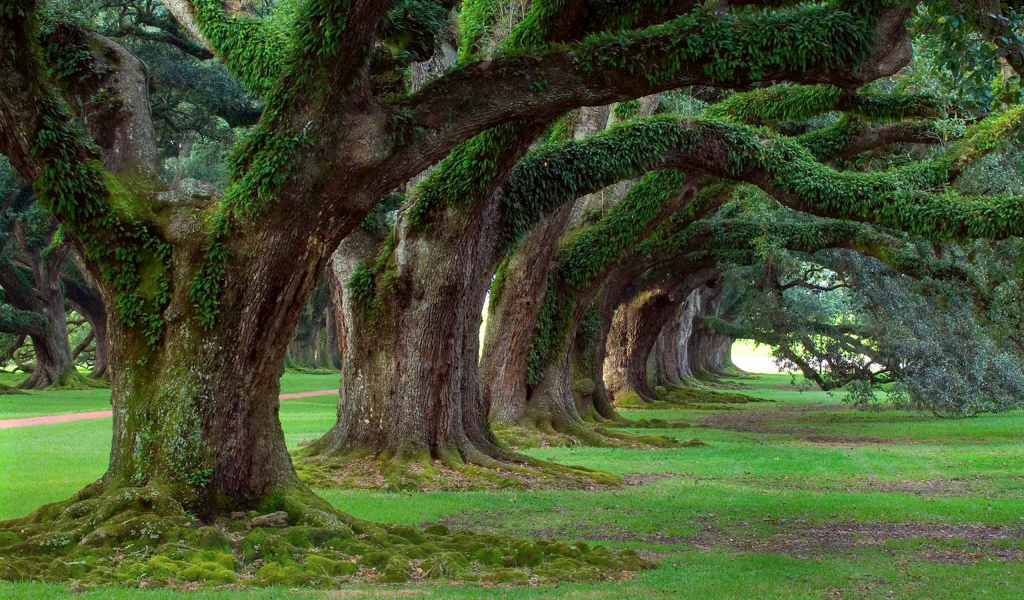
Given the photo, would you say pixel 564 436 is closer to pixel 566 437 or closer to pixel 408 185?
pixel 566 437

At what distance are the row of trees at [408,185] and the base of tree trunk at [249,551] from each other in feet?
0.23

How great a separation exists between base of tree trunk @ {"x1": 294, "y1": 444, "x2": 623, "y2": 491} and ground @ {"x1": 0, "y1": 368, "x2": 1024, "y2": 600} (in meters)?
0.39

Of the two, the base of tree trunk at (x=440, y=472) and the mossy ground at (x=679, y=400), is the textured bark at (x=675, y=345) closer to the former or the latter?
the mossy ground at (x=679, y=400)

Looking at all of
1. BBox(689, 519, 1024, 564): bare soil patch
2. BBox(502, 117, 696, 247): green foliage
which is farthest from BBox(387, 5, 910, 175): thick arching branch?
BBox(502, 117, 696, 247): green foliage

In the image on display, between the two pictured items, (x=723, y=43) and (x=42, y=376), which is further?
(x=42, y=376)

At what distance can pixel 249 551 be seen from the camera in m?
7.46

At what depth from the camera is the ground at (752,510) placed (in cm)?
702

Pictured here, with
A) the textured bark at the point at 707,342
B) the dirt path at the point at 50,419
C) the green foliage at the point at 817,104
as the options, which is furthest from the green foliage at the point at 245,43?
the textured bark at the point at 707,342

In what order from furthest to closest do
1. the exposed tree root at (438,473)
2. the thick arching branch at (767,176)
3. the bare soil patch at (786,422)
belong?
the bare soil patch at (786,422) → the thick arching branch at (767,176) → the exposed tree root at (438,473)

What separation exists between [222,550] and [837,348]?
24.6 meters

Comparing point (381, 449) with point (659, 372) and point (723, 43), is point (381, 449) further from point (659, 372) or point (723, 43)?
point (659, 372)

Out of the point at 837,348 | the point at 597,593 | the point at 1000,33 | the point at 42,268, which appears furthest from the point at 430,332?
the point at 42,268

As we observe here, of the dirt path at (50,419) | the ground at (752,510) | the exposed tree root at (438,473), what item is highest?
the dirt path at (50,419)

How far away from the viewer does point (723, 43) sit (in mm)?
8602
